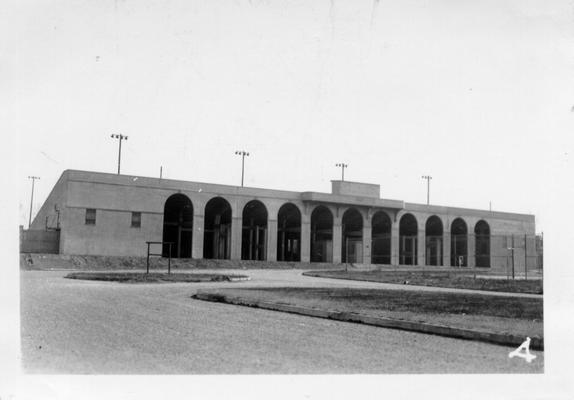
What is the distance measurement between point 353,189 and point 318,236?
7293 millimetres

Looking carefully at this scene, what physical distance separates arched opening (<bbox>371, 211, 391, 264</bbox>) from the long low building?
0.12 m

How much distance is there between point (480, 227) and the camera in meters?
63.8

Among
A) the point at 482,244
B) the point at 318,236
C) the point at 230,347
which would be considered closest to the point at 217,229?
the point at 318,236

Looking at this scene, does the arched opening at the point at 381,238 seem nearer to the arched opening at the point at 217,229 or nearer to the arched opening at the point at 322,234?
the arched opening at the point at 322,234

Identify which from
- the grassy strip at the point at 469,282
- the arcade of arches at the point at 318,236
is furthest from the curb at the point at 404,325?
the arcade of arches at the point at 318,236

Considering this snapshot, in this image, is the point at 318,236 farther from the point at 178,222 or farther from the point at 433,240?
the point at 178,222

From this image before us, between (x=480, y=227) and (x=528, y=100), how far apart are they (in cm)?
5609

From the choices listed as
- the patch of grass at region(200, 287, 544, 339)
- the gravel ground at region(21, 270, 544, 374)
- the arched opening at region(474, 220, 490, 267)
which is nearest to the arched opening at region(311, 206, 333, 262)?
the arched opening at region(474, 220, 490, 267)

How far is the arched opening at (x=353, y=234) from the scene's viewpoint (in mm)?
57438

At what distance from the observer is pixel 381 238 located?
59.7 m

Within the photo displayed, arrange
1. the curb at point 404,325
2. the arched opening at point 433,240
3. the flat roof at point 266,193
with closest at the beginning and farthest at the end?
the curb at point 404,325, the flat roof at point 266,193, the arched opening at point 433,240

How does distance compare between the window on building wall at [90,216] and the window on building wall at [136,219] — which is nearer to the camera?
the window on building wall at [90,216]

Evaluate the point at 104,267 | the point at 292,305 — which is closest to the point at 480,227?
the point at 104,267

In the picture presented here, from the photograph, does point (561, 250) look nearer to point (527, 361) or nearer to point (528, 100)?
point (527, 361)
